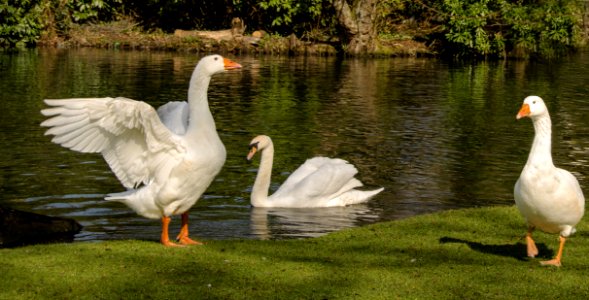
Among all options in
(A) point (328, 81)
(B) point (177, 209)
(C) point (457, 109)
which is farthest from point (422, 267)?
(A) point (328, 81)

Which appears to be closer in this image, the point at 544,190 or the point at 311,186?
the point at 544,190

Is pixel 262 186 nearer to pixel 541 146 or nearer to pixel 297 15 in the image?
pixel 541 146

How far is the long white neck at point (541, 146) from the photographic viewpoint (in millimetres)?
9055

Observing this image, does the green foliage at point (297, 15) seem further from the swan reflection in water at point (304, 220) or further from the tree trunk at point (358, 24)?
the swan reflection in water at point (304, 220)

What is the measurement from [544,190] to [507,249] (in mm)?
1568

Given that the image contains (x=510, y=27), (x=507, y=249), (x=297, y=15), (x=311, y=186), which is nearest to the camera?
(x=507, y=249)

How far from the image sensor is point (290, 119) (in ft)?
79.6

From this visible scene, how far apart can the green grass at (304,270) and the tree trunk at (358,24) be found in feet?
106

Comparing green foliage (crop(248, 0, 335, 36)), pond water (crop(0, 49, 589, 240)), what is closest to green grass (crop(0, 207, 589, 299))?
pond water (crop(0, 49, 589, 240))

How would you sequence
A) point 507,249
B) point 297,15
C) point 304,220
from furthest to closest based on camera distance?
point 297,15
point 304,220
point 507,249

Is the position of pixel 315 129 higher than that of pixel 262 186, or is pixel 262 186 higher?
pixel 315 129

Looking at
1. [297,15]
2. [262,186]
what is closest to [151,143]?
[262,186]

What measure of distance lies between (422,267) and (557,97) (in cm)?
2144

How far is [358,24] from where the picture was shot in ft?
141
